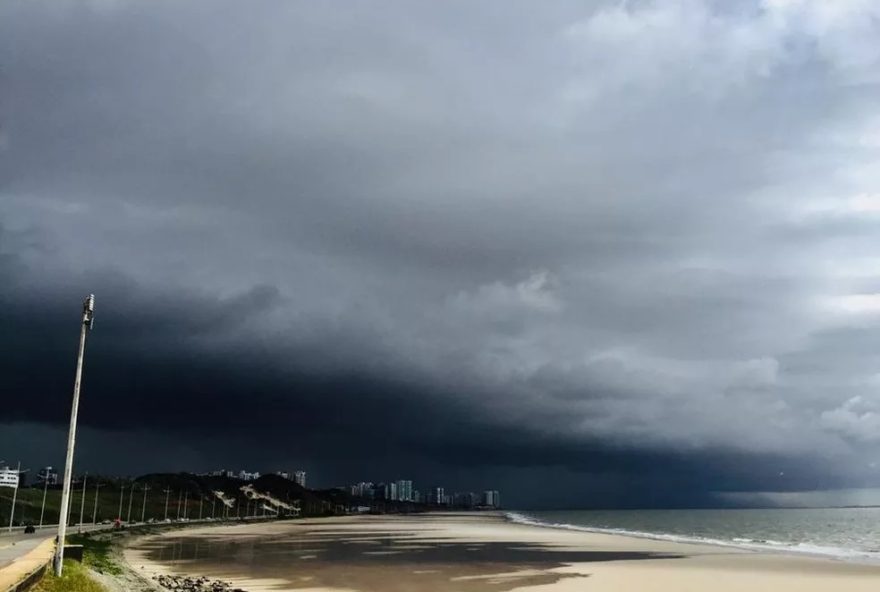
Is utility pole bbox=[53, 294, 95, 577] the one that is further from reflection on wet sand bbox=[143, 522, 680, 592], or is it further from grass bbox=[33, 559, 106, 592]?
reflection on wet sand bbox=[143, 522, 680, 592]

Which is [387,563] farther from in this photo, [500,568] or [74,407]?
[74,407]

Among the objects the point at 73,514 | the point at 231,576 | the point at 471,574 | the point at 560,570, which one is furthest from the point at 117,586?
the point at 73,514

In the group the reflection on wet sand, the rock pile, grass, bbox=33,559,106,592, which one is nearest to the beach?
the reflection on wet sand

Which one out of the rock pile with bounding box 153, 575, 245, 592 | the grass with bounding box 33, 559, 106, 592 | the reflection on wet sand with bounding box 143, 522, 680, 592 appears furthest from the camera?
the reflection on wet sand with bounding box 143, 522, 680, 592

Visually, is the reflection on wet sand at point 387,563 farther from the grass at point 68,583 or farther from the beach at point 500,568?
the grass at point 68,583

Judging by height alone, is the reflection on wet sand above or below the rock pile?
below

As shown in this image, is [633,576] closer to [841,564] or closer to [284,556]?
[841,564]
